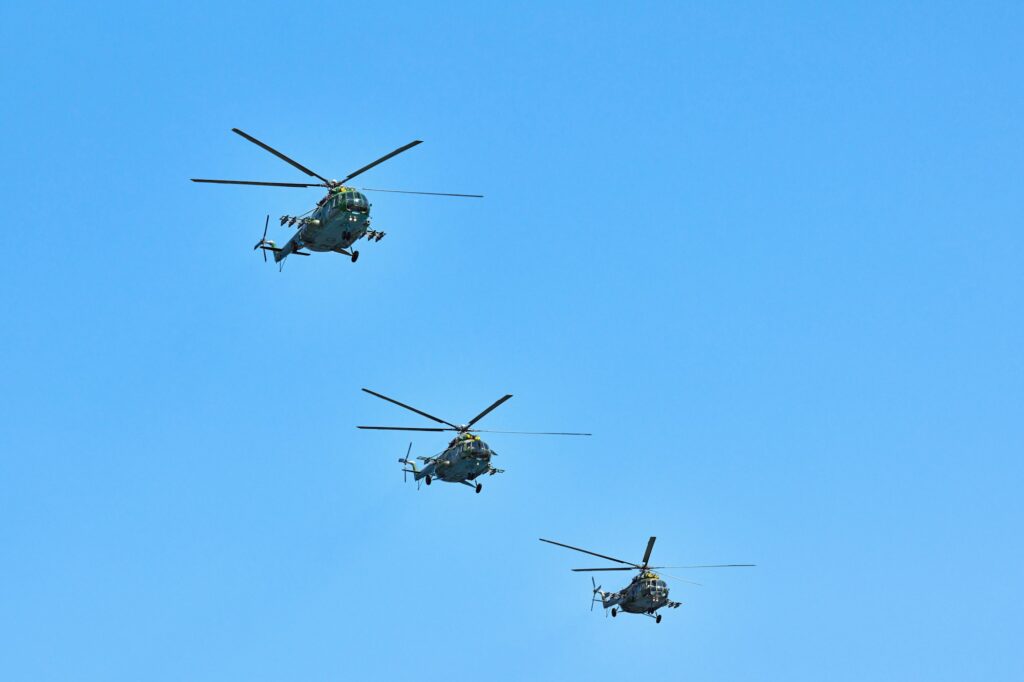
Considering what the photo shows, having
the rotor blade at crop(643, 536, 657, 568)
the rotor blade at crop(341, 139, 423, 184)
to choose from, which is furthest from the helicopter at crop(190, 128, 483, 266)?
the rotor blade at crop(643, 536, 657, 568)

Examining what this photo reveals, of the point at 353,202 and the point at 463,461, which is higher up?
the point at 353,202

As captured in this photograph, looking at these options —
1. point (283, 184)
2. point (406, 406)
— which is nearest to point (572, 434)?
point (406, 406)

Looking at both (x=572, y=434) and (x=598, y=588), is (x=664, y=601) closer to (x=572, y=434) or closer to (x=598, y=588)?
(x=598, y=588)

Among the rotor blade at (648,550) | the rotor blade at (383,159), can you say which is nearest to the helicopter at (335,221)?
the rotor blade at (383,159)

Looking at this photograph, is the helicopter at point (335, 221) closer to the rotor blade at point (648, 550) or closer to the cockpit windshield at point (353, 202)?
the cockpit windshield at point (353, 202)

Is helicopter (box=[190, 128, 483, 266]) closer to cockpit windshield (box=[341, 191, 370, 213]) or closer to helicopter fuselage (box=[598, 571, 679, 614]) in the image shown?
cockpit windshield (box=[341, 191, 370, 213])

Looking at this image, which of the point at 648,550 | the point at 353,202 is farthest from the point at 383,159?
the point at 648,550

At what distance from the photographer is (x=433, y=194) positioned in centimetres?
9106

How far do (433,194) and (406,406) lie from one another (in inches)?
848

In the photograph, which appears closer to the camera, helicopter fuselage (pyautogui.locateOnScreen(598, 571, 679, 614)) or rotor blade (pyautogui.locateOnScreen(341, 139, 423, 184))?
rotor blade (pyautogui.locateOnScreen(341, 139, 423, 184))

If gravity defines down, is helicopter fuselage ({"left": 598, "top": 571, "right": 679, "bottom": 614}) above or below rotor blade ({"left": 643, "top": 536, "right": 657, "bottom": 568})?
below

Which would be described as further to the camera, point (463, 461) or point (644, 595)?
point (644, 595)

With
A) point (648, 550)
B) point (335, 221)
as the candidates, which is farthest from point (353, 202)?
point (648, 550)

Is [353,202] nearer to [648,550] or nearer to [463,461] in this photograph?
[463,461]
